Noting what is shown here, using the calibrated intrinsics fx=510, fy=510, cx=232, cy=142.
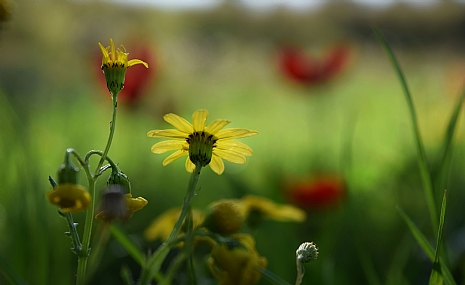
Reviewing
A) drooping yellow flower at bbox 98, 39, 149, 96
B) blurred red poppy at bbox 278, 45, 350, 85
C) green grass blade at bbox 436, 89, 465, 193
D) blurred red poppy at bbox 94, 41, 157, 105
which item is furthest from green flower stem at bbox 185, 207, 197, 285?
blurred red poppy at bbox 278, 45, 350, 85

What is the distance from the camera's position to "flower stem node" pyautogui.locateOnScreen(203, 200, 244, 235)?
51 centimetres

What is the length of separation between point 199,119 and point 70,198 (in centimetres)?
13

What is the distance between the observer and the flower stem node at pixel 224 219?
514mm

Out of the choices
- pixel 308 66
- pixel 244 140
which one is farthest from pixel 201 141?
pixel 244 140

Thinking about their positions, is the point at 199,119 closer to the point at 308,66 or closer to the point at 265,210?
the point at 265,210

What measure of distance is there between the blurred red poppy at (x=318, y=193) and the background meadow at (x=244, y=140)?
1 cm

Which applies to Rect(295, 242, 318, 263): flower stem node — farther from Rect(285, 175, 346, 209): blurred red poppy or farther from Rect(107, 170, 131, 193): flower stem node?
Rect(285, 175, 346, 209): blurred red poppy

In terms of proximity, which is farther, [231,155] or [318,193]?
[318,193]

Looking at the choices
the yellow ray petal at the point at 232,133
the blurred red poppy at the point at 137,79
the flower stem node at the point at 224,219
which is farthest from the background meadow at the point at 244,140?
the yellow ray petal at the point at 232,133

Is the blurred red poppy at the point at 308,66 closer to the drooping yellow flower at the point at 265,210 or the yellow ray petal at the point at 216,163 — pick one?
the drooping yellow flower at the point at 265,210

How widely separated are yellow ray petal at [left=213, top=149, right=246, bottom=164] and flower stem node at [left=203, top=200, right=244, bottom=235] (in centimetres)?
8

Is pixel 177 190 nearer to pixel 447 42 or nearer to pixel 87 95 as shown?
pixel 87 95

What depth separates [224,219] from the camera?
1.69 feet

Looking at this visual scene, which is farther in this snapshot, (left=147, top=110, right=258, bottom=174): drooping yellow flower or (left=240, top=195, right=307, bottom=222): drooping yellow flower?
(left=240, top=195, right=307, bottom=222): drooping yellow flower
